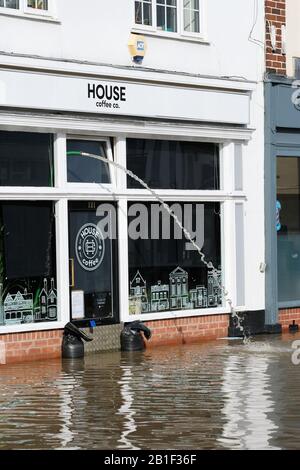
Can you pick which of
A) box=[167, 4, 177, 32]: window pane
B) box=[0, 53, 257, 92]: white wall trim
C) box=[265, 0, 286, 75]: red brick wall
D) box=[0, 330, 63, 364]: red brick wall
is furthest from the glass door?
box=[265, 0, 286, 75]: red brick wall

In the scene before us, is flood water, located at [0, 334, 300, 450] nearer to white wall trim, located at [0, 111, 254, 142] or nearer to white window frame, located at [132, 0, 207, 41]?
white wall trim, located at [0, 111, 254, 142]

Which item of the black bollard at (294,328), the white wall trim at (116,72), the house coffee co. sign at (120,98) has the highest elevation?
the white wall trim at (116,72)

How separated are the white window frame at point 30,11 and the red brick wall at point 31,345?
4135mm

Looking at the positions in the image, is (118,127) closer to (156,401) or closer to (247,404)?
(156,401)

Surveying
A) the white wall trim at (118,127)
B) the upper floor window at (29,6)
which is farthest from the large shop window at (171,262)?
the upper floor window at (29,6)

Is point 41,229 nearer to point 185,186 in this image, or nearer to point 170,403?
point 185,186

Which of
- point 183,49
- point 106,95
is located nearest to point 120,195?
point 106,95

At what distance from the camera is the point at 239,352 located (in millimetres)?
12984

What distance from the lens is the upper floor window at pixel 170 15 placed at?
45.9ft

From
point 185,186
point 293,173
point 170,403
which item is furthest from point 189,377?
point 293,173

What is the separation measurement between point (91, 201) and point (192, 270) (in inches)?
88.7

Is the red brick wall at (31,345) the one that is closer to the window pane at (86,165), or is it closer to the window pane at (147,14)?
the window pane at (86,165)

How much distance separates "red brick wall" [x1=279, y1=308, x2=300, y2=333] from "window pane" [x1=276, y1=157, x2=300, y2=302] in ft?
0.66
